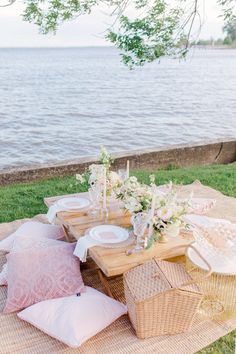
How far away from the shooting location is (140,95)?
83.8 ft

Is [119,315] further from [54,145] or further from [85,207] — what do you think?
[54,145]

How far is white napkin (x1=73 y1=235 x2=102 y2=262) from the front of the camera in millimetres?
3455

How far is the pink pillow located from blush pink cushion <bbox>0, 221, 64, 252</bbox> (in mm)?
657

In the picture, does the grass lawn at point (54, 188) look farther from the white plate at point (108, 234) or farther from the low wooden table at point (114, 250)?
the white plate at point (108, 234)

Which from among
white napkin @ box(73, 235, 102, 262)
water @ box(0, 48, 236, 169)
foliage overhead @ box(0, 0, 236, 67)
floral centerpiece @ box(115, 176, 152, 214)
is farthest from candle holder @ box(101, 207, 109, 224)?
water @ box(0, 48, 236, 169)

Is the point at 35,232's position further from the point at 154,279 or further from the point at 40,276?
the point at 154,279

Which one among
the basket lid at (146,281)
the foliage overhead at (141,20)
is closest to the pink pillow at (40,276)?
the basket lid at (146,281)

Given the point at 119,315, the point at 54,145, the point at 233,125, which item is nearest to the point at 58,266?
the point at 119,315

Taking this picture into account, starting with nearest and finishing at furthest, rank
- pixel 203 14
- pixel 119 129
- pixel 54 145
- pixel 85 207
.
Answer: pixel 85 207 < pixel 203 14 < pixel 54 145 < pixel 119 129

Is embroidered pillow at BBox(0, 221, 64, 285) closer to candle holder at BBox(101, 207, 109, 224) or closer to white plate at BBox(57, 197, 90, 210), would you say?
white plate at BBox(57, 197, 90, 210)

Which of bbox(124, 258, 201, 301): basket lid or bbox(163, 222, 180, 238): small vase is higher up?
bbox(163, 222, 180, 238): small vase

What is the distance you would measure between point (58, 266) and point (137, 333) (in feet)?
2.77

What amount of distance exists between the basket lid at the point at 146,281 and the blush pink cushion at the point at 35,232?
134 cm

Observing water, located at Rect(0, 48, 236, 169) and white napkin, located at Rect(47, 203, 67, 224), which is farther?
water, located at Rect(0, 48, 236, 169)
